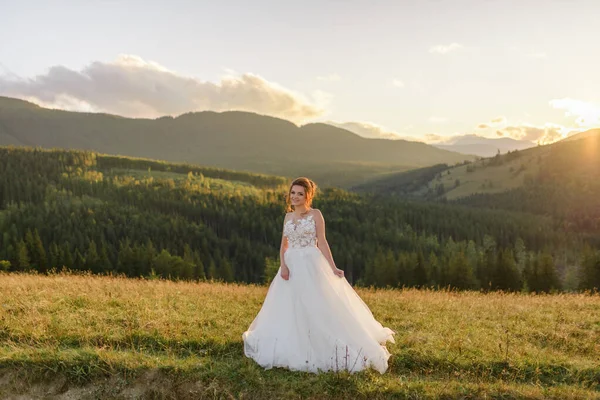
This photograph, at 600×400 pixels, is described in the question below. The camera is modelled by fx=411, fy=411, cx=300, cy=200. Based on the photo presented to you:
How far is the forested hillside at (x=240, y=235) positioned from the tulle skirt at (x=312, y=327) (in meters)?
51.9

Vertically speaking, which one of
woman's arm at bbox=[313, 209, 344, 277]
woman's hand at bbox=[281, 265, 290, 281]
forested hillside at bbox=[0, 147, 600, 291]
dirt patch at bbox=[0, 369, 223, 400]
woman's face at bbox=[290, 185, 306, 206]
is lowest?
forested hillside at bbox=[0, 147, 600, 291]

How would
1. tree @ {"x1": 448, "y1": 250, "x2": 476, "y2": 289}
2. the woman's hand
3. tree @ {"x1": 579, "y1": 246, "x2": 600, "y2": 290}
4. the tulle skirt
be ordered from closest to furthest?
1. the tulle skirt
2. the woman's hand
3. tree @ {"x1": 579, "y1": 246, "x2": 600, "y2": 290}
4. tree @ {"x1": 448, "y1": 250, "x2": 476, "y2": 289}

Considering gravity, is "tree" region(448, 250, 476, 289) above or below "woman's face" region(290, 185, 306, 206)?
below

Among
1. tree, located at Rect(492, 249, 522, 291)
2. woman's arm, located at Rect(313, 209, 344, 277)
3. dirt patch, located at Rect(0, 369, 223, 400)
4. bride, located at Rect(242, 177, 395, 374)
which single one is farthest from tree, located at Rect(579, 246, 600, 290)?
dirt patch, located at Rect(0, 369, 223, 400)

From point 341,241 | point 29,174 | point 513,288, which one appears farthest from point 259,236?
point 29,174

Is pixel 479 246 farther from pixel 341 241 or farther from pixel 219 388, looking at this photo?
pixel 219 388

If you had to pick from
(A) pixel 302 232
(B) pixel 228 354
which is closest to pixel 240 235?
(B) pixel 228 354

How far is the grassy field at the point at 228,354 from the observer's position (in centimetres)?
788

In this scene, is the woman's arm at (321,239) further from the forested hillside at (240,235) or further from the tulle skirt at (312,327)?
the forested hillside at (240,235)

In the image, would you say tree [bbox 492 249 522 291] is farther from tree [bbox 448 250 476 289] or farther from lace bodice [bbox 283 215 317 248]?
lace bodice [bbox 283 215 317 248]

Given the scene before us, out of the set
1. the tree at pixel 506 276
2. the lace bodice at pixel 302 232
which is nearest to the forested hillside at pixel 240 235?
the tree at pixel 506 276

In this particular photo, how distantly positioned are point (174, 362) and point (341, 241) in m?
121

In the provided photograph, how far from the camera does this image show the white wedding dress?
27.9ft

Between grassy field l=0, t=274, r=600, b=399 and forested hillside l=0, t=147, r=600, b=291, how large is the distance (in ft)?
158
